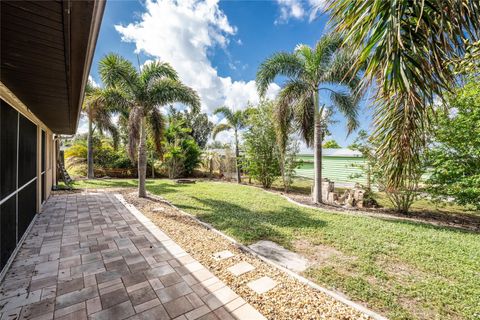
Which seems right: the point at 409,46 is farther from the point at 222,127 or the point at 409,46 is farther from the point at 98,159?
the point at 98,159

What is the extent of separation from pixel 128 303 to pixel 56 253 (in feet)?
7.00

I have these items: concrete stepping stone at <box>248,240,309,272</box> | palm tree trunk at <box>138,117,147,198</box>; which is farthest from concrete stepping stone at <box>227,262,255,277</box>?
palm tree trunk at <box>138,117,147,198</box>

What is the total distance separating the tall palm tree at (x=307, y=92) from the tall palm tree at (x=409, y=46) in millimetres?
5786

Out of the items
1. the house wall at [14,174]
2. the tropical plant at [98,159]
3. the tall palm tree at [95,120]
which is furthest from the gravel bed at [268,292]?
the tropical plant at [98,159]

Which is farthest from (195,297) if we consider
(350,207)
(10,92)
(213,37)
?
(213,37)

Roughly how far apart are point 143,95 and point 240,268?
24.3 feet

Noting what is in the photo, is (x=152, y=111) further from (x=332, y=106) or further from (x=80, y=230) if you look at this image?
(x=332, y=106)

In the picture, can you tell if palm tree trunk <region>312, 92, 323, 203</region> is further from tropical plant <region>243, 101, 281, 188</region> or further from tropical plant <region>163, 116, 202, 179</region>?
tropical plant <region>163, 116, 202, 179</region>

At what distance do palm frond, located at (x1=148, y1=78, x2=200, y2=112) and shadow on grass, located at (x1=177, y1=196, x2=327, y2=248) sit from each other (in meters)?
4.19

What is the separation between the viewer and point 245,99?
14.6 meters

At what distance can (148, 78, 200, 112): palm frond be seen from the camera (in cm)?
783

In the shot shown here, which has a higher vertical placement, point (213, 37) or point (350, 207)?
point (213, 37)

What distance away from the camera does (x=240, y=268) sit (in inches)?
118

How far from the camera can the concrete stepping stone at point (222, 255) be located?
3279 mm
